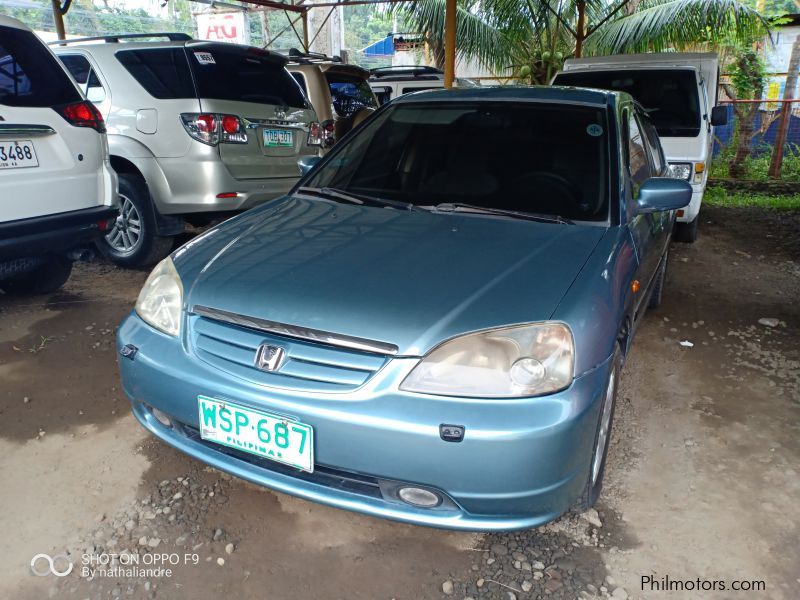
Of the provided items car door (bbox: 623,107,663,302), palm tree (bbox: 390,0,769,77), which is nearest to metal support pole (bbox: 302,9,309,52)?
palm tree (bbox: 390,0,769,77)

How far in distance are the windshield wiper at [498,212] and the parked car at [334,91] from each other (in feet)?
10.8

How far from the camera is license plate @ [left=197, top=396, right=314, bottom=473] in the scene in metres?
1.83

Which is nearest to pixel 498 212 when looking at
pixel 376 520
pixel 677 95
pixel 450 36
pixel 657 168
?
pixel 376 520

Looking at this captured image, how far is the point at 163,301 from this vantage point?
87.4 inches

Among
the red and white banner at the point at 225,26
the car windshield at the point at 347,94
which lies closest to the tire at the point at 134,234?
the car windshield at the point at 347,94

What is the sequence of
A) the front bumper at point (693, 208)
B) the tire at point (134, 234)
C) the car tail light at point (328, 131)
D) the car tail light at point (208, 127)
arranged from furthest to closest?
the car tail light at point (328, 131) < the front bumper at point (693, 208) < the tire at point (134, 234) < the car tail light at point (208, 127)

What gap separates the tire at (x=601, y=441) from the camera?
82.1 inches

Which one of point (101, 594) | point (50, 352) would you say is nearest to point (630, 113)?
point (101, 594)

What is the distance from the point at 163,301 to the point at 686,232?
5759 mm

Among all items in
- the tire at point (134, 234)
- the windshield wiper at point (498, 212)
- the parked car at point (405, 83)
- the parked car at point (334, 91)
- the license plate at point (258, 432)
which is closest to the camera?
the license plate at point (258, 432)

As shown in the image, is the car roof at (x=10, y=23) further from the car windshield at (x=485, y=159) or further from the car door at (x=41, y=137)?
the car windshield at (x=485, y=159)

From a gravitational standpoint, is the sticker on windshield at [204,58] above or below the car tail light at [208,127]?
above

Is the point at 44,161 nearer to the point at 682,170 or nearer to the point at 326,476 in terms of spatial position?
the point at 326,476

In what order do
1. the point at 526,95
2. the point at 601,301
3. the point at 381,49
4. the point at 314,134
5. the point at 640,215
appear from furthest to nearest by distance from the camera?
the point at 381,49, the point at 314,134, the point at 526,95, the point at 640,215, the point at 601,301
